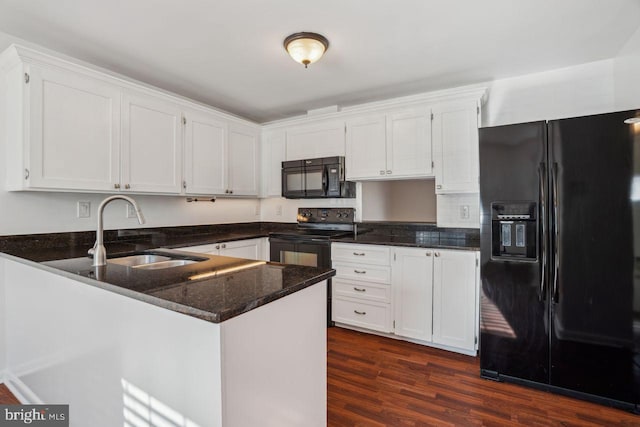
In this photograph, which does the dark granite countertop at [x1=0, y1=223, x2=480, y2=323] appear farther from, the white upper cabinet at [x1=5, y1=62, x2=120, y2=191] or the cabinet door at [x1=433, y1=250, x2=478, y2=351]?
the white upper cabinet at [x1=5, y1=62, x2=120, y2=191]

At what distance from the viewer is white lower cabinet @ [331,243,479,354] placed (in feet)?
8.41

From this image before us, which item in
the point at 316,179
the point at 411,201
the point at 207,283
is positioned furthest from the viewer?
the point at 411,201

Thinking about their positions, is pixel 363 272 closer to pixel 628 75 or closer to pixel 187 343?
pixel 187 343

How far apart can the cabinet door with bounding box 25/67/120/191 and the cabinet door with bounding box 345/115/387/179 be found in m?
2.03

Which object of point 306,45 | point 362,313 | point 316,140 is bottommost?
point 362,313

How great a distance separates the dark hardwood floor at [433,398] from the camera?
1.80m

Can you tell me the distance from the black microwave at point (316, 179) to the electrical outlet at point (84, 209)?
1.83 metres

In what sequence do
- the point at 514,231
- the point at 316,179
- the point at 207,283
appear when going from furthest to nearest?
the point at 316,179 → the point at 514,231 → the point at 207,283

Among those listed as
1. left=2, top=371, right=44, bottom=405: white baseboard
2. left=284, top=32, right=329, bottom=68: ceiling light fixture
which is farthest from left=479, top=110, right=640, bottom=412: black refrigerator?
left=2, top=371, right=44, bottom=405: white baseboard

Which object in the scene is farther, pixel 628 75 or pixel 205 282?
pixel 628 75

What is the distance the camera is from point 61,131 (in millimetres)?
2162

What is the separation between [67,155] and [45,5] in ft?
2.89

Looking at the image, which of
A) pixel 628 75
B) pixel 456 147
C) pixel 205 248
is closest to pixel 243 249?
pixel 205 248

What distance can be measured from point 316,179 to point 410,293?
1.48 meters
